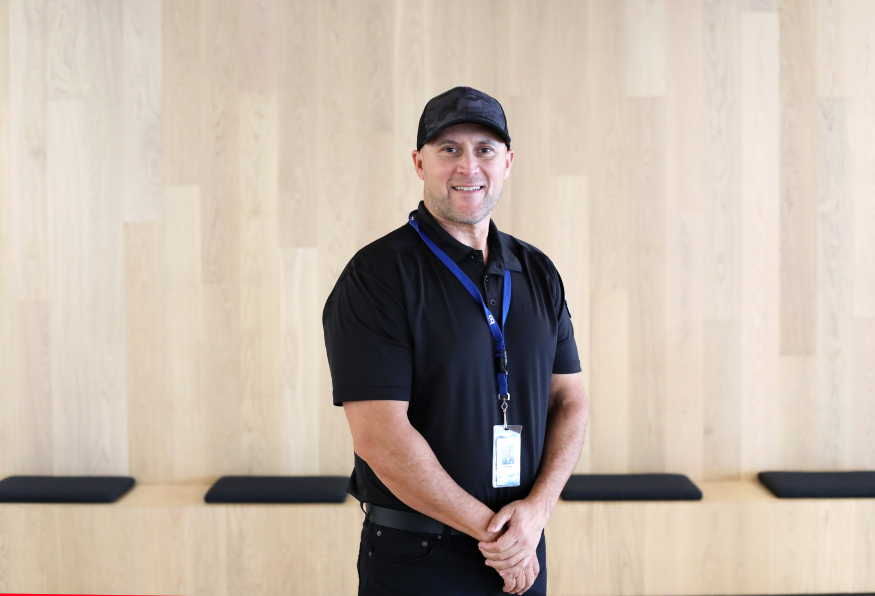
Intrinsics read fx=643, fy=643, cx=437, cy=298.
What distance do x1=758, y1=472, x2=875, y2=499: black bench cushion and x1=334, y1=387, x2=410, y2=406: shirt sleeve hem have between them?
227 centimetres

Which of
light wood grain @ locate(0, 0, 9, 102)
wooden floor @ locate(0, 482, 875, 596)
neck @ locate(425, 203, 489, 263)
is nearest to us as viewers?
neck @ locate(425, 203, 489, 263)

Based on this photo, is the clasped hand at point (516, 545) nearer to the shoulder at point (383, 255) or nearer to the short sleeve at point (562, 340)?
the short sleeve at point (562, 340)

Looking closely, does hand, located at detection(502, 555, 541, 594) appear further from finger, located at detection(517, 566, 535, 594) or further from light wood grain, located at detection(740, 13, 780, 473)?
light wood grain, located at detection(740, 13, 780, 473)

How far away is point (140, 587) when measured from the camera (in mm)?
Answer: 2729

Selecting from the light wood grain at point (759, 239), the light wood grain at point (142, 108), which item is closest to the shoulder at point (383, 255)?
the light wood grain at point (142, 108)

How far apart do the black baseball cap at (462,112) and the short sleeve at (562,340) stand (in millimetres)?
410

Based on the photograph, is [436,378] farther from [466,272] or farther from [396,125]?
→ [396,125]

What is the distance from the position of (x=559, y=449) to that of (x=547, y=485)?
0.11 m

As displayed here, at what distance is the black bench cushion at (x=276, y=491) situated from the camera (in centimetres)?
275

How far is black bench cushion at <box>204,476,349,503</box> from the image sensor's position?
2.75 meters

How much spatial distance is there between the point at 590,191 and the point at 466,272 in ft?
5.86

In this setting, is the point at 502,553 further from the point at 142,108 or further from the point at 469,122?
the point at 142,108

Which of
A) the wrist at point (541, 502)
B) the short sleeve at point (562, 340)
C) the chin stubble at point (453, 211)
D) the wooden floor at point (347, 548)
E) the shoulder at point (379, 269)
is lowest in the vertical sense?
the wooden floor at point (347, 548)

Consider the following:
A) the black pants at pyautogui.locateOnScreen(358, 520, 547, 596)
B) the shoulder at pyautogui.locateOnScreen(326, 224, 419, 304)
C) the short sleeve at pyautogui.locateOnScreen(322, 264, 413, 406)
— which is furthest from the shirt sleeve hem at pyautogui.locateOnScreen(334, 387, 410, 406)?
the black pants at pyautogui.locateOnScreen(358, 520, 547, 596)
